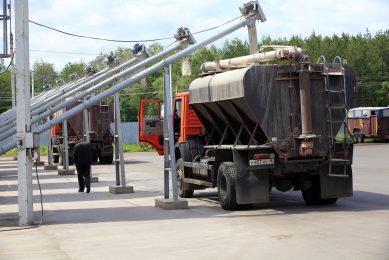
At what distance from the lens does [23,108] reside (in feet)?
46.3

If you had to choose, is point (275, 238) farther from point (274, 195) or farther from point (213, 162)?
point (274, 195)

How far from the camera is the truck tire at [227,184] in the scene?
15.3 metres

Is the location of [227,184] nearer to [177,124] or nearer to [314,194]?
[314,194]

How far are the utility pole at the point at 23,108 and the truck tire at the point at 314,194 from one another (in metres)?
6.22

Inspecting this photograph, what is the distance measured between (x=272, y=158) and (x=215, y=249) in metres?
4.63

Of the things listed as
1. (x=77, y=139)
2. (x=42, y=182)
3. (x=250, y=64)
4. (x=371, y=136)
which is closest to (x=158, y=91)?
(x=371, y=136)

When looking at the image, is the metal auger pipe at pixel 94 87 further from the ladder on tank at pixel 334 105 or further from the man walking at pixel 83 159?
the ladder on tank at pixel 334 105

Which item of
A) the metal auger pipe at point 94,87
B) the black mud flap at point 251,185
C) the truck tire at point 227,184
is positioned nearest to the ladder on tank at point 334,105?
the black mud flap at point 251,185

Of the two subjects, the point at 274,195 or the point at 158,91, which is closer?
the point at 274,195

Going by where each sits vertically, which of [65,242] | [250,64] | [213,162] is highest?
[250,64]

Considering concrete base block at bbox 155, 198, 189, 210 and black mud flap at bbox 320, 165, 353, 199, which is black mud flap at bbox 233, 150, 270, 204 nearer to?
black mud flap at bbox 320, 165, 353, 199

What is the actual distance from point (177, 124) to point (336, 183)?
18.4 feet

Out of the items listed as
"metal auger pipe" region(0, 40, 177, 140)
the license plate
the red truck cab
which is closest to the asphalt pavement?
the license plate

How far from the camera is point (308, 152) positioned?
14.8 metres
